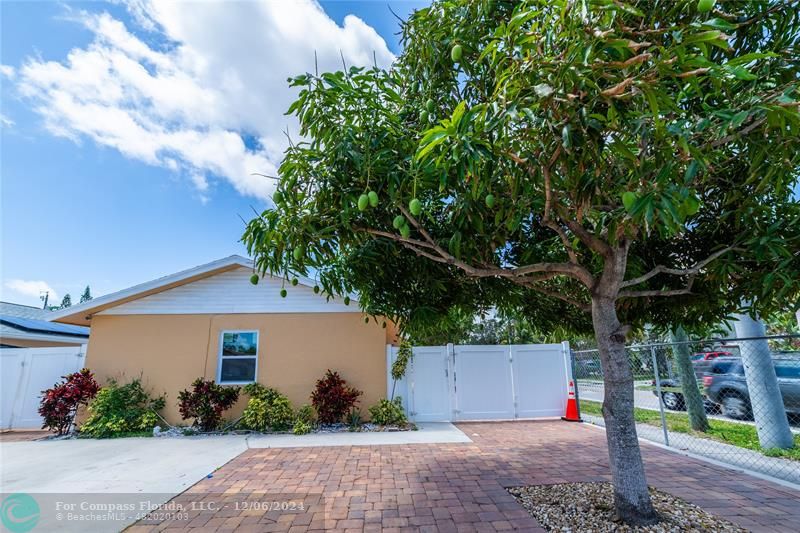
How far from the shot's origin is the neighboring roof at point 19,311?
15.5 meters

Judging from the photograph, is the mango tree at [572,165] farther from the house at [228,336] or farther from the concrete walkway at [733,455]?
the house at [228,336]

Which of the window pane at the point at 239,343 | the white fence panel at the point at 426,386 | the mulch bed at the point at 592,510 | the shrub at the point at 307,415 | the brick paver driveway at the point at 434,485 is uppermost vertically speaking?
the window pane at the point at 239,343

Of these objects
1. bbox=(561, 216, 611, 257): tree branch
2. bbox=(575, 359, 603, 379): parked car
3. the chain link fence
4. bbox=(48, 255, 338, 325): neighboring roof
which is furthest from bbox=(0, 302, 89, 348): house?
the chain link fence

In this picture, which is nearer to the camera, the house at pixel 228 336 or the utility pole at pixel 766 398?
the utility pole at pixel 766 398

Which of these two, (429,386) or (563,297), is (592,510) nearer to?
(563,297)

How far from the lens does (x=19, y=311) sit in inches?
646

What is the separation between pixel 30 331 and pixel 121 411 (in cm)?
897

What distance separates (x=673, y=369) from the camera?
9.09 m

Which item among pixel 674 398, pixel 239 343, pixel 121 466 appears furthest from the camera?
pixel 674 398

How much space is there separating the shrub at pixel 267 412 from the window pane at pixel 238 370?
576mm

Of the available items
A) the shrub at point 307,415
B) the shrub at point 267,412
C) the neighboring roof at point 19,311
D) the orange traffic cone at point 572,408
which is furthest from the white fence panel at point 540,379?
the neighboring roof at point 19,311

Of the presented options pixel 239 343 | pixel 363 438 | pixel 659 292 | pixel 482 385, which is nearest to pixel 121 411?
pixel 239 343

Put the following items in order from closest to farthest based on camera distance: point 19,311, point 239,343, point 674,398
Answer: point 239,343
point 674,398
point 19,311

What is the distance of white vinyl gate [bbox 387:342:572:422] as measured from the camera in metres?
9.23
